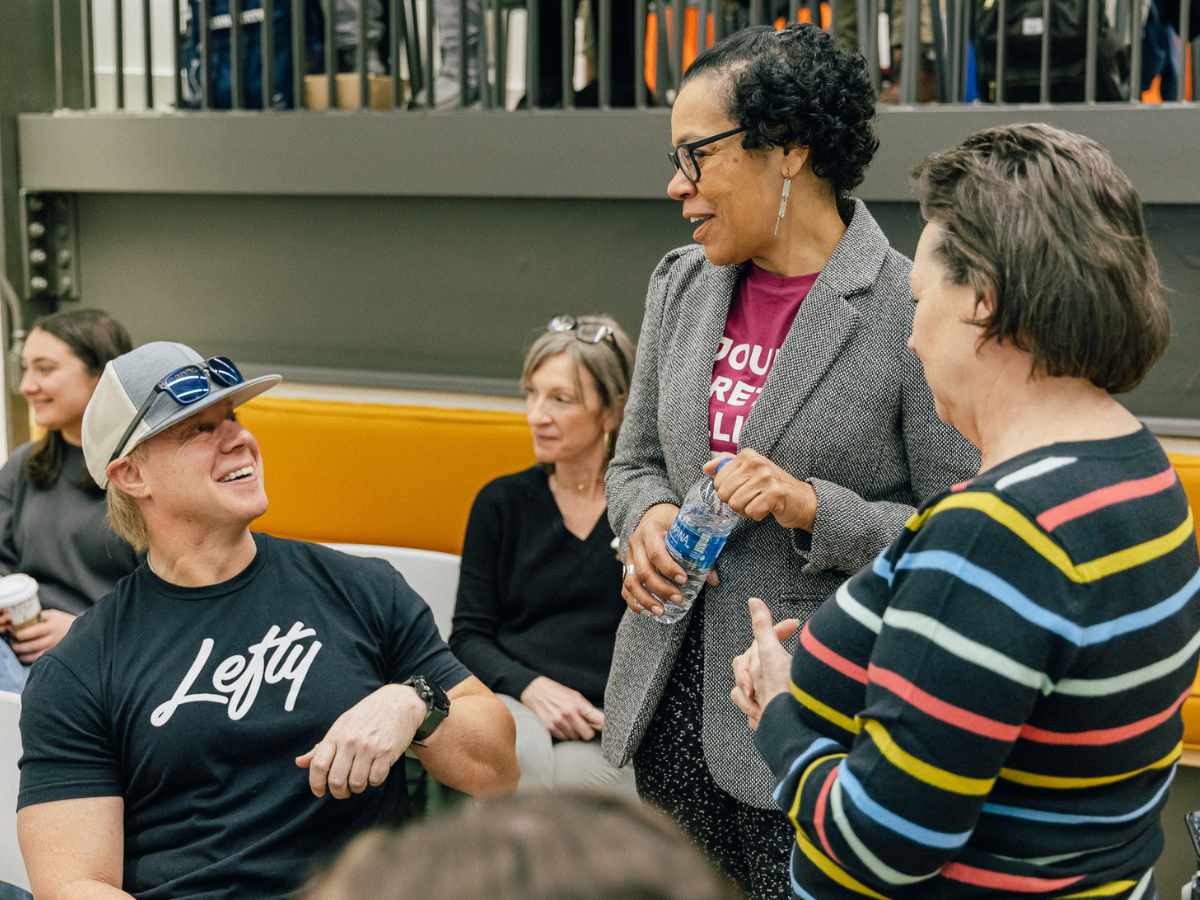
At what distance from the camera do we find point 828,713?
37.5 inches

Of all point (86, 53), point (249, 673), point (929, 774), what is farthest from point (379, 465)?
point (929, 774)

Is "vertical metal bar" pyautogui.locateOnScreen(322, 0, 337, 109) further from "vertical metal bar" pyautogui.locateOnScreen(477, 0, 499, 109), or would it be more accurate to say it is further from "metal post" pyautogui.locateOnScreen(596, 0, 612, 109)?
"metal post" pyautogui.locateOnScreen(596, 0, 612, 109)

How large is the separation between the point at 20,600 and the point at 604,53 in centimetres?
216

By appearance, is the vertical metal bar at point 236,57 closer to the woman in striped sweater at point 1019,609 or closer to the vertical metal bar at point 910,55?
the vertical metal bar at point 910,55

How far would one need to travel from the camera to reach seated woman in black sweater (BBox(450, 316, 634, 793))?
97.2 inches

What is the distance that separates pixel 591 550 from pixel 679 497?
37.6 inches

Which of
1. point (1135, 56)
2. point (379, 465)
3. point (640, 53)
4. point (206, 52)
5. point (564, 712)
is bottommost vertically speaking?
point (564, 712)

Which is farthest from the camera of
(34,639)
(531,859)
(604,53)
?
(604,53)

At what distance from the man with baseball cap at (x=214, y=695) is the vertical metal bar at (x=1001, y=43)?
7.07ft

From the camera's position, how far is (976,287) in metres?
0.91

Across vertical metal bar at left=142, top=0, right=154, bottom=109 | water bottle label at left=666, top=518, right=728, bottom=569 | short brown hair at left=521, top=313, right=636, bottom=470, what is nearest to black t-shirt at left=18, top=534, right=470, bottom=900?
water bottle label at left=666, top=518, right=728, bottom=569

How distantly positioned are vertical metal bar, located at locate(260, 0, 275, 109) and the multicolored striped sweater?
324 centimetres

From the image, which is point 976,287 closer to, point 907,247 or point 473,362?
point 907,247

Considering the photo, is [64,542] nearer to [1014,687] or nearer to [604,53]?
[604,53]
